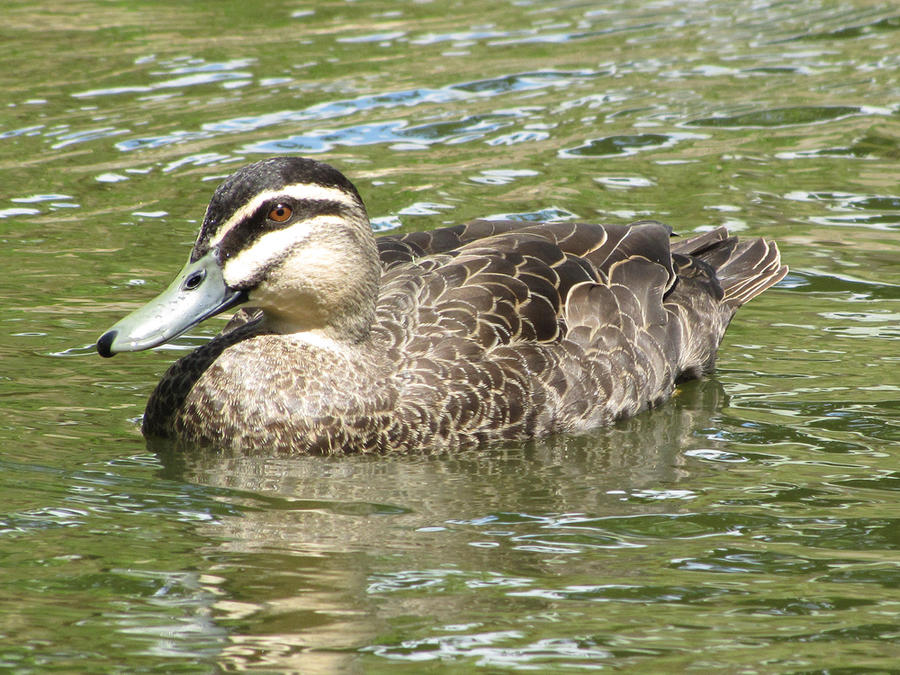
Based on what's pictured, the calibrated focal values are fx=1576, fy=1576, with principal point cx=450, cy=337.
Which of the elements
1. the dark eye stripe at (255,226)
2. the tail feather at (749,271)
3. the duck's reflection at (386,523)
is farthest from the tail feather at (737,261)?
the dark eye stripe at (255,226)

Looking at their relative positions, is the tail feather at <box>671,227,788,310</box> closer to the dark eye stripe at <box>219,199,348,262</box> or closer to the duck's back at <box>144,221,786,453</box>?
the duck's back at <box>144,221,786,453</box>

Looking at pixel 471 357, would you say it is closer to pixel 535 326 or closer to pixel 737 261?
pixel 535 326

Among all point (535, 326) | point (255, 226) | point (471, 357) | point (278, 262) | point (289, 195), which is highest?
point (289, 195)

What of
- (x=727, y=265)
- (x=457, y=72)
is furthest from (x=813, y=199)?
(x=457, y=72)

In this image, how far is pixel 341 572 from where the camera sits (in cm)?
733

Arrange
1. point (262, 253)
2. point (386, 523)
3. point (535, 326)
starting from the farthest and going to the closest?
1. point (535, 326)
2. point (262, 253)
3. point (386, 523)

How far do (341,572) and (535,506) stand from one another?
4.64ft

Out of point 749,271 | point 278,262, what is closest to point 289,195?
point 278,262

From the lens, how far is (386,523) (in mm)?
8000

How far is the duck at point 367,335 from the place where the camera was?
28.6ft

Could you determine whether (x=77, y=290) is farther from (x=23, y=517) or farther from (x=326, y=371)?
(x=23, y=517)

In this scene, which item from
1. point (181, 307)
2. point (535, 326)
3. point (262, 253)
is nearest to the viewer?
point (181, 307)

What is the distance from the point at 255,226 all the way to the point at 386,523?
6.15ft

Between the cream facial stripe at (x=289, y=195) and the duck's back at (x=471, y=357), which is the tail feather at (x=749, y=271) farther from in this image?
the cream facial stripe at (x=289, y=195)
